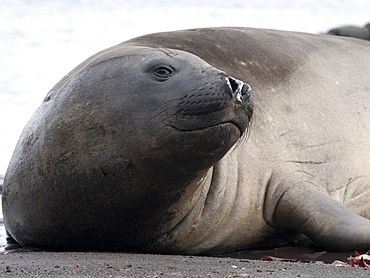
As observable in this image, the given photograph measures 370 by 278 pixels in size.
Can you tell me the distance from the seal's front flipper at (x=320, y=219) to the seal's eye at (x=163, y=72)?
4.49 ft

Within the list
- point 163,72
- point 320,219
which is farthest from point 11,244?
point 320,219

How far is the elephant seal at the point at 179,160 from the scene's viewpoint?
4570 mm

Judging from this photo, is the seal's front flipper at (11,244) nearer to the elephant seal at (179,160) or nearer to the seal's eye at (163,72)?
the elephant seal at (179,160)

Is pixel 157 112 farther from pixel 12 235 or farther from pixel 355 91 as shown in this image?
pixel 355 91

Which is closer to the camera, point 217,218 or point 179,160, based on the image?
point 179,160

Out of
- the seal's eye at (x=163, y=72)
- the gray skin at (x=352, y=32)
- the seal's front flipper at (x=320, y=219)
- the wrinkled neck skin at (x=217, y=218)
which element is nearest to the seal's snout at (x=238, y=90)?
the seal's eye at (x=163, y=72)

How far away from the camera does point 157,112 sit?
4.55 m

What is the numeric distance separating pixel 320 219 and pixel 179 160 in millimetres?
1219

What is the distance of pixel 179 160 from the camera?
15.0 ft

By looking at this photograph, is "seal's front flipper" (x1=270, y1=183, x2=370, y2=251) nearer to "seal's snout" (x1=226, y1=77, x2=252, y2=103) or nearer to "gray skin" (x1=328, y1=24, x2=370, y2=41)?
"seal's snout" (x1=226, y1=77, x2=252, y2=103)

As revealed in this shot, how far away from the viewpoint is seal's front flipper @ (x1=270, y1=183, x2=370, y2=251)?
16.5 ft

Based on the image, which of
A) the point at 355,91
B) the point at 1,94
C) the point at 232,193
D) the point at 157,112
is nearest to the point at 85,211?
the point at 157,112

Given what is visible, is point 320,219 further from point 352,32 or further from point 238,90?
point 352,32

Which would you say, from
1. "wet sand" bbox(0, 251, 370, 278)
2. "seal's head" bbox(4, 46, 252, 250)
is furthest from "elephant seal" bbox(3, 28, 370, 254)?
"wet sand" bbox(0, 251, 370, 278)
